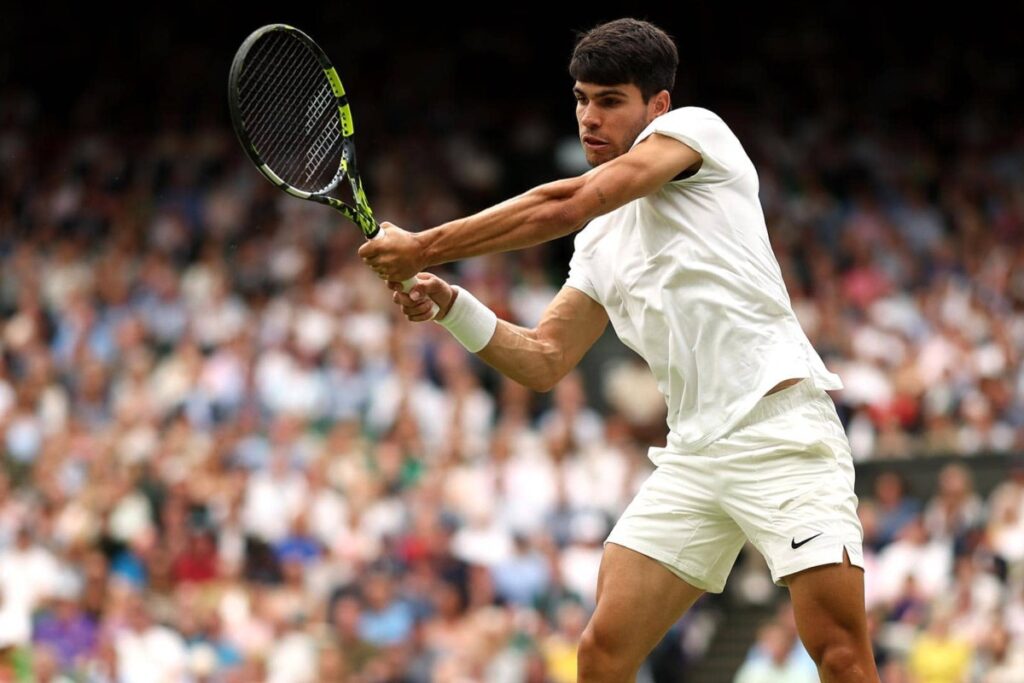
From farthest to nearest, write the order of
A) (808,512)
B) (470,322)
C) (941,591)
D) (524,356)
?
(941,591)
(524,356)
(470,322)
(808,512)

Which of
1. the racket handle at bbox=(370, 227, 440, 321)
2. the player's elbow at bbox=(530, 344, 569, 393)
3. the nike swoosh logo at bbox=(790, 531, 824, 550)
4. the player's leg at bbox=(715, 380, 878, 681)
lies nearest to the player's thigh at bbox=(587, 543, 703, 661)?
the player's leg at bbox=(715, 380, 878, 681)

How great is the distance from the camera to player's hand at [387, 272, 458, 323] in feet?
17.7

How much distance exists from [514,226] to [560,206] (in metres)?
0.15

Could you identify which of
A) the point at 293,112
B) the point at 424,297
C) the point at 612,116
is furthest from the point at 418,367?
the point at 612,116

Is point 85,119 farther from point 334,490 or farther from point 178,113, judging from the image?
point 334,490

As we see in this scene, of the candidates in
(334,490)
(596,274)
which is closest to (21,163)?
(334,490)

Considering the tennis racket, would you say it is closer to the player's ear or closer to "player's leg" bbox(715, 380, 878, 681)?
the player's ear

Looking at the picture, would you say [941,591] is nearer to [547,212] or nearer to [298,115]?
[298,115]

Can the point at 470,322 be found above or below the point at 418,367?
above

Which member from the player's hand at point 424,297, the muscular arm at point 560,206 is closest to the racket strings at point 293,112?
the player's hand at point 424,297

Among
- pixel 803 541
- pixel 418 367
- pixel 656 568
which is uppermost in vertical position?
pixel 803 541

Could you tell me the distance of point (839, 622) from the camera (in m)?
5.02

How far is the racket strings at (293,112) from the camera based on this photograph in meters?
5.98

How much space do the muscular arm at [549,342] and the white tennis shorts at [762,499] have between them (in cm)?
58
